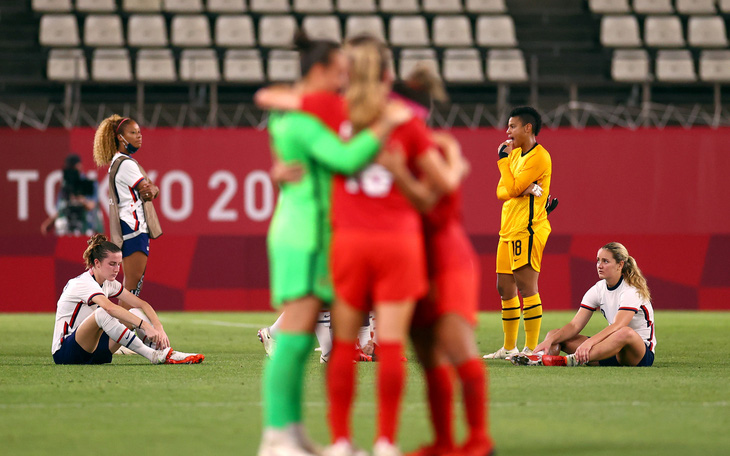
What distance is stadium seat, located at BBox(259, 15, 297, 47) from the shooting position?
19922 mm

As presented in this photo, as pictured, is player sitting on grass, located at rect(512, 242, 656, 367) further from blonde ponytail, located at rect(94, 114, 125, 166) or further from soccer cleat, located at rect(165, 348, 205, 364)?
blonde ponytail, located at rect(94, 114, 125, 166)

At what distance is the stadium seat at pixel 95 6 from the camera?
20094 millimetres

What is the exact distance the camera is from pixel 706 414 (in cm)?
630

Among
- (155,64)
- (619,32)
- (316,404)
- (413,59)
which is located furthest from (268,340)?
(619,32)

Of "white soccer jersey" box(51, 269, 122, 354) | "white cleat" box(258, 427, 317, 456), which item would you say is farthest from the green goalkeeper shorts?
"white soccer jersey" box(51, 269, 122, 354)

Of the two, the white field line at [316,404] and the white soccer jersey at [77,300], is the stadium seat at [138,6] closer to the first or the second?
the white soccer jersey at [77,300]

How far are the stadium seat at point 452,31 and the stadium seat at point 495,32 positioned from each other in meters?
0.23

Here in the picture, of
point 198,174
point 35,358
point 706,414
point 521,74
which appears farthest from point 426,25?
point 706,414

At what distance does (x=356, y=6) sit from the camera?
67.7 feet

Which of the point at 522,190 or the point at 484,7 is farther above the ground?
the point at 484,7

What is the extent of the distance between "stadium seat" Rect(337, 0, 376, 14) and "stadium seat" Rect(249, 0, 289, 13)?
1042 mm

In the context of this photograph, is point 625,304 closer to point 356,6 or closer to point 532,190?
point 532,190

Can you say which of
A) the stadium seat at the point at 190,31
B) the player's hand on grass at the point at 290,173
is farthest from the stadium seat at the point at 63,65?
the player's hand on grass at the point at 290,173

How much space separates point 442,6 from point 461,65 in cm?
233
